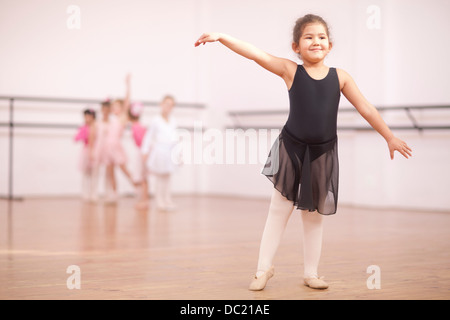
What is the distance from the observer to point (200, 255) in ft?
11.5

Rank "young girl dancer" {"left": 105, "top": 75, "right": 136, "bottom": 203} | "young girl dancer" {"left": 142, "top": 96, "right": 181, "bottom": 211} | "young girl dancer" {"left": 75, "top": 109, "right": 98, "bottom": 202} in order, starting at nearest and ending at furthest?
"young girl dancer" {"left": 142, "top": 96, "right": 181, "bottom": 211} → "young girl dancer" {"left": 105, "top": 75, "right": 136, "bottom": 203} → "young girl dancer" {"left": 75, "top": 109, "right": 98, "bottom": 202}

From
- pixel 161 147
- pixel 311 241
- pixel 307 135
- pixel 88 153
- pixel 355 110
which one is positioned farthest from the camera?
pixel 88 153

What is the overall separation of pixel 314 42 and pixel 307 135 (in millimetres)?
341

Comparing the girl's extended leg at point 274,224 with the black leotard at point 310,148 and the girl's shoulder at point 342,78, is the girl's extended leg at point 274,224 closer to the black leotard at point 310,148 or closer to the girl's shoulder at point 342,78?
the black leotard at point 310,148

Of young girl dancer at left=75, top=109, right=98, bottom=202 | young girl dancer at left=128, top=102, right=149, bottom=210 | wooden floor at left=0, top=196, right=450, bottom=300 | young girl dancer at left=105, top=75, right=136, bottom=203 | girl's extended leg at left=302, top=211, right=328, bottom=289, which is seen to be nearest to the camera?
wooden floor at left=0, top=196, right=450, bottom=300

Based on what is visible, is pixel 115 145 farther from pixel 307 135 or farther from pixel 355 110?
pixel 307 135

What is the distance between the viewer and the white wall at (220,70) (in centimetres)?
638

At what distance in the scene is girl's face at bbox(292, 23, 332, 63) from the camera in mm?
2580

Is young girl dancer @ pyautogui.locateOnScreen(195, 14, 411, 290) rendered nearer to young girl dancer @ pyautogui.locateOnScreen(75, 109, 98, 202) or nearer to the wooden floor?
the wooden floor

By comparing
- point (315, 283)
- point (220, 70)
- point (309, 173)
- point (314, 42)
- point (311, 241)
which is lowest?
point (315, 283)

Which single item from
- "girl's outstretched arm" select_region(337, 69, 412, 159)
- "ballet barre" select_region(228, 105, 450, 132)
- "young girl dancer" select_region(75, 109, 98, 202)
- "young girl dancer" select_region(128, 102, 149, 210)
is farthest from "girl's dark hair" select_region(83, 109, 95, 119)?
"girl's outstretched arm" select_region(337, 69, 412, 159)

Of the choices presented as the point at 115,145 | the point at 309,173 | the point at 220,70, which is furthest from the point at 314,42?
the point at 220,70

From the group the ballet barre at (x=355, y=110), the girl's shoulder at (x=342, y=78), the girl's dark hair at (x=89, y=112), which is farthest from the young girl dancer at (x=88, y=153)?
the girl's shoulder at (x=342, y=78)
